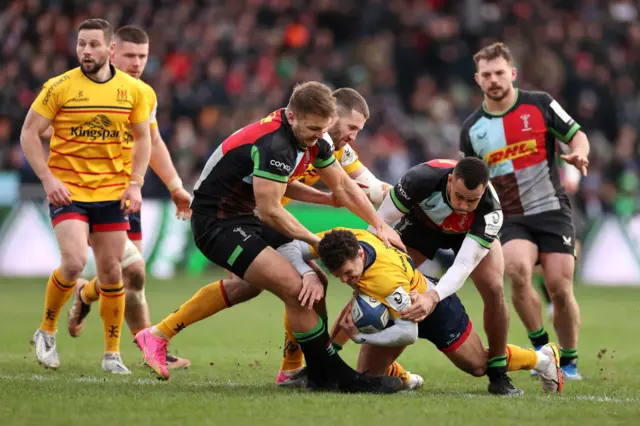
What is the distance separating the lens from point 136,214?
915 centimetres

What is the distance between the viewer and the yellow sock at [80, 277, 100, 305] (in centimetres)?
894

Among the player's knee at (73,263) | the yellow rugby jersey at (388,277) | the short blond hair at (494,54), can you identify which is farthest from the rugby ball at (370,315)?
the short blond hair at (494,54)

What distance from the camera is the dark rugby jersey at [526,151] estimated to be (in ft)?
28.1

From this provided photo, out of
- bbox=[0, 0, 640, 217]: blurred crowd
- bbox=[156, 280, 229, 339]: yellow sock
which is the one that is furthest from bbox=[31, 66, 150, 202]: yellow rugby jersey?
bbox=[0, 0, 640, 217]: blurred crowd

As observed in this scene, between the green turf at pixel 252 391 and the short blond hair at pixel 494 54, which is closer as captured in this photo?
the green turf at pixel 252 391

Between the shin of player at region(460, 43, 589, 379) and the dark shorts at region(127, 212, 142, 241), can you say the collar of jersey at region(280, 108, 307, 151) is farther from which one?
the dark shorts at region(127, 212, 142, 241)

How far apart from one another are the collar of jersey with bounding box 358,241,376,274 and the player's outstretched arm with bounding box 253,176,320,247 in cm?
30

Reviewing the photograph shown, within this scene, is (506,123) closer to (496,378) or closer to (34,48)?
(496,378)

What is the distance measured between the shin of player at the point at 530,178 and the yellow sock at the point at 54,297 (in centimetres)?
319

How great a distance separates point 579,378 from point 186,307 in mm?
2855

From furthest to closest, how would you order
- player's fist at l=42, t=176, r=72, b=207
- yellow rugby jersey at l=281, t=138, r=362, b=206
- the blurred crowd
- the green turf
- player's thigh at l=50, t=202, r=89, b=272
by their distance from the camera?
1. the blurred crowd
2. yellow rugby jersey at l=281, t=138, r=362, b=206
3. player's thigh at l=50, t=202, r=89, b=272
4. player's fist at l=42, t=176, r=72, b=207
5. the green turf

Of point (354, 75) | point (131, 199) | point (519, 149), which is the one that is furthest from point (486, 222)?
point (354, 75)

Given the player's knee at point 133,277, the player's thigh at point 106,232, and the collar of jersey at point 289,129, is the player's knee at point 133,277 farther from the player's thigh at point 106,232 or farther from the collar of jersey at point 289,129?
the collar of jersey at point 289,129

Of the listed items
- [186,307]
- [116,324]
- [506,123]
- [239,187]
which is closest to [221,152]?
[239,187]
